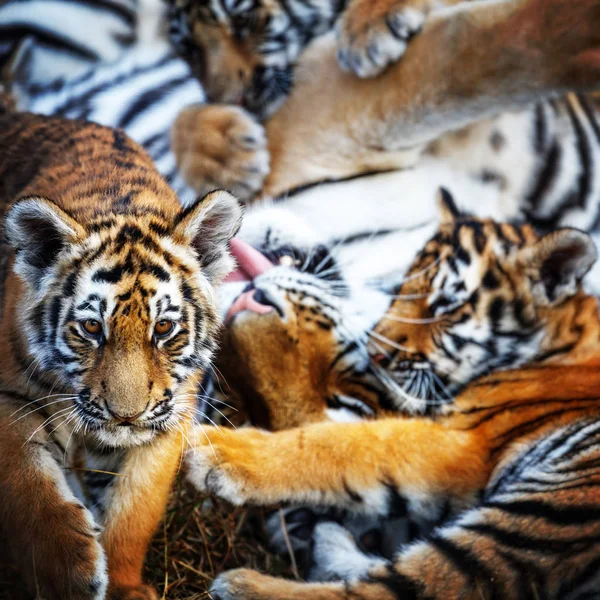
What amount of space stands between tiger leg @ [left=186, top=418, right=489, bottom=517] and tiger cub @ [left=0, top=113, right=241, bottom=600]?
26cm

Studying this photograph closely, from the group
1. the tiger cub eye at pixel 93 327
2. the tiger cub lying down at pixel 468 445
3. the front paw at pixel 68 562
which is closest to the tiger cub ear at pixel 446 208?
the tiger cub lying down at pixel 468 445

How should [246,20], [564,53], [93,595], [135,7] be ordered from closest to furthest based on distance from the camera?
[93,595], [564,53], [246,20], [135,7]

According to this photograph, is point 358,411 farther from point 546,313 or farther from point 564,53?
point 564,53

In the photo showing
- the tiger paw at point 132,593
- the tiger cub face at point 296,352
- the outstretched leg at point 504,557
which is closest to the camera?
the tiger paw at point 132,593

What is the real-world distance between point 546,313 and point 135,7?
5.82 ft

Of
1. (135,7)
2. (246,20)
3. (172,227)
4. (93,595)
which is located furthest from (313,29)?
(93,595)

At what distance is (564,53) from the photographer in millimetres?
1967

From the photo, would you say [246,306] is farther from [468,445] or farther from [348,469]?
[468,445]

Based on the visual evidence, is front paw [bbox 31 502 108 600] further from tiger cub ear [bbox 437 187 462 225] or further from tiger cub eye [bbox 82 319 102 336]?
tiger cub ear [bbox 437 187 462 225]

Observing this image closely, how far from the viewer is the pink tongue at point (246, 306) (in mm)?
1997

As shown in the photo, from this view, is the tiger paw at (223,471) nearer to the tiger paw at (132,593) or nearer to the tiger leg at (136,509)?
the tiger leg at (136,509)

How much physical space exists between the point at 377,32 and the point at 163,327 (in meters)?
1.14

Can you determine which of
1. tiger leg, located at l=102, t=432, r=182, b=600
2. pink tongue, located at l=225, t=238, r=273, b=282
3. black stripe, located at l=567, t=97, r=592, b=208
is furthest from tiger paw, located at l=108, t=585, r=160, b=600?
black stripe, located at l=567, t=97, r=592, b=208

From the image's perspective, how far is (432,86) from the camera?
217 centimetres
